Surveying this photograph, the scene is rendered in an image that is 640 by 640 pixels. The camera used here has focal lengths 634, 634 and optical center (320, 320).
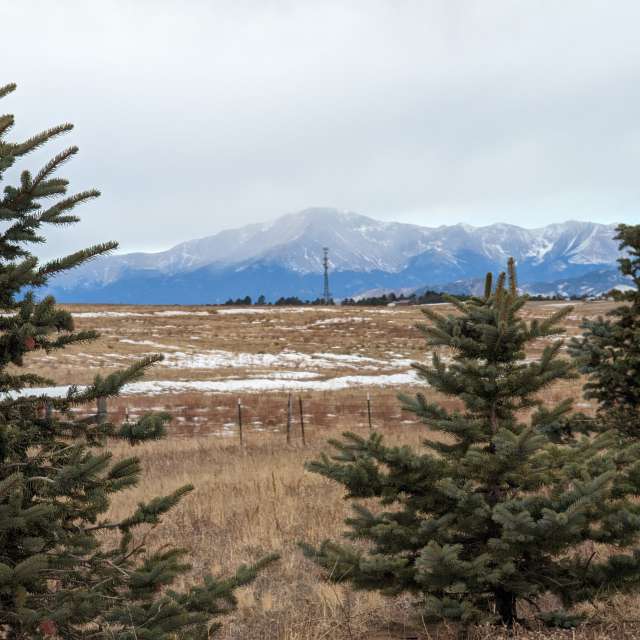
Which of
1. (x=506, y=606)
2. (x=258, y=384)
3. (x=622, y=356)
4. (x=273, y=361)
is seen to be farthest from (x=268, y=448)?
(x=273, y=361)

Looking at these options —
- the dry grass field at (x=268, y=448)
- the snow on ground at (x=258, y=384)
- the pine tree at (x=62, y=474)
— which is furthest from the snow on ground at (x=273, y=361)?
the pine tree at (x=62, y=474)

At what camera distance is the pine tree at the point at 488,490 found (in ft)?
13.9

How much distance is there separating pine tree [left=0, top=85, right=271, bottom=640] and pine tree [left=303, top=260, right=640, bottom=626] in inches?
49.1

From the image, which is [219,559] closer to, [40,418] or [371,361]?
[40,418]

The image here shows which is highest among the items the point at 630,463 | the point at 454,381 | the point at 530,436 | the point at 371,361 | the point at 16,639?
the point at 454,381

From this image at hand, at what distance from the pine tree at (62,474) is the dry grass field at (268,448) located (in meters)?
1.47

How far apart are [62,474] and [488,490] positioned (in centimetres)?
305

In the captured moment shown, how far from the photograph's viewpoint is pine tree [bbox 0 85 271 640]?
10.5ft

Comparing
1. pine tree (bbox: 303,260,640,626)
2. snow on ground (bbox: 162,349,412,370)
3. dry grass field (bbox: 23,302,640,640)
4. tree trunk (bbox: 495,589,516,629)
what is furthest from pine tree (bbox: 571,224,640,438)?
snow on ground (bbox: 162,349,412,370)

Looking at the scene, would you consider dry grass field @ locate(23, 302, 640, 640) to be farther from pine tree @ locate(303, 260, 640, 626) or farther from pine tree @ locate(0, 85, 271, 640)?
pine tree @ locate(0, 85, 271, 640)

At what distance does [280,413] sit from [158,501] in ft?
66.9

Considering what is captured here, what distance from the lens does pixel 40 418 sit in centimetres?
367

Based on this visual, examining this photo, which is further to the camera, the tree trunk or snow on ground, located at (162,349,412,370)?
snow on ground, located at (162,349,412,370)

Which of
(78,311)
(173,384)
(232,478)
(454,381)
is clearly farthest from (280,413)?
(78,311)
